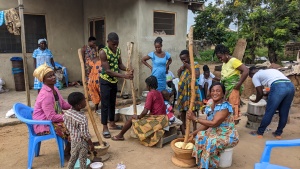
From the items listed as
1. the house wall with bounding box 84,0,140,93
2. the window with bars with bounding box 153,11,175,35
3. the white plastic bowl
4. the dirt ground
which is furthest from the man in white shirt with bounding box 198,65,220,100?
the white plastic bowl

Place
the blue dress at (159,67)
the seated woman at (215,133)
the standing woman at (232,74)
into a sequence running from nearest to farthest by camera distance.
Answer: the seated woman at (215,133), the standing woman at (232,74), the blue dress at (159,67)

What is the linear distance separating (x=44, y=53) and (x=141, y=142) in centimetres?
377

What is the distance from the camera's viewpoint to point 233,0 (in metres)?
11.6

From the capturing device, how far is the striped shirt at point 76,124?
8.71 ft

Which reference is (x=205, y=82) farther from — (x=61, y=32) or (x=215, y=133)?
(x=61, y=32)

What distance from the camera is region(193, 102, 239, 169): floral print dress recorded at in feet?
9.35

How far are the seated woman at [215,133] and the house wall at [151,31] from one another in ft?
12.1

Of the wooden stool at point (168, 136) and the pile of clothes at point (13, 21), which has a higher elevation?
the pile of clothes at point (13, 21)

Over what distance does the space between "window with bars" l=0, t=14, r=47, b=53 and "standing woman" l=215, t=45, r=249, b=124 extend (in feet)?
18.6

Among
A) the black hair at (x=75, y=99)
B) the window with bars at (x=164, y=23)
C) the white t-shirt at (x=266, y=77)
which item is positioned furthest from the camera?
the window with bars at (x=164, y=23)

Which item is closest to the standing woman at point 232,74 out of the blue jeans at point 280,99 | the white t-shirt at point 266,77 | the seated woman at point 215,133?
the white t-shirt at point 266,77

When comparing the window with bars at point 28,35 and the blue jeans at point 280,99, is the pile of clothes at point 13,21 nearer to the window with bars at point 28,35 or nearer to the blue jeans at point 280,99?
the window with bars at point 28,35

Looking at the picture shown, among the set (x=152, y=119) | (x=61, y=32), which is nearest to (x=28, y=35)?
(x=61, y=32)

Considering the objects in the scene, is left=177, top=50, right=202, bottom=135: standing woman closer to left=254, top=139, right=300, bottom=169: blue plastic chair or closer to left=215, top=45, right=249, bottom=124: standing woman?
left=215, top=45, right=249, bottom=124: standing woman
